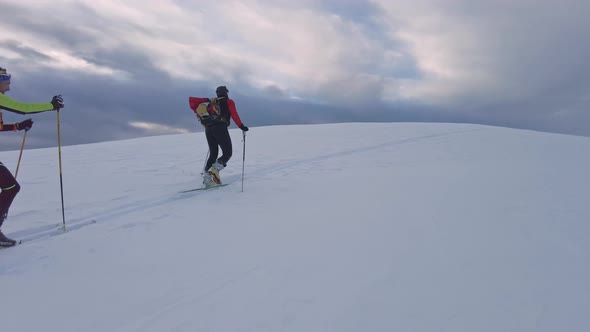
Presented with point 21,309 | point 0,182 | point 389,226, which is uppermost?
point 0,182

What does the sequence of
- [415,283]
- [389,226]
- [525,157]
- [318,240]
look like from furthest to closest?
[525,157], [389,226], [318,240], [415,283]

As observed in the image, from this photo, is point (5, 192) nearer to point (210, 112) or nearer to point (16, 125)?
point (16, 125)

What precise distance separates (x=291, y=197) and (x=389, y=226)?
6.42ft

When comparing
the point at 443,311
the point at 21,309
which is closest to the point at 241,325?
the point at 443,311

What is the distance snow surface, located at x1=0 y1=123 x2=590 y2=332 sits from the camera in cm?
215

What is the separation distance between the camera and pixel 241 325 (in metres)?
2.07

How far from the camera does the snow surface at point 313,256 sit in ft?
7.07

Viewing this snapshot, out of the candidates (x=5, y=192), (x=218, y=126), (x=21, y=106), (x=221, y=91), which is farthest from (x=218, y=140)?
(x=5, y=192)

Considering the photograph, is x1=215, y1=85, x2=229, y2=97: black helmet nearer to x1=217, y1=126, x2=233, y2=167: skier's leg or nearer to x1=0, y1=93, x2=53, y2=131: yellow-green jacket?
x1=217, y1=126, x2=233, y2=167: skier's leg

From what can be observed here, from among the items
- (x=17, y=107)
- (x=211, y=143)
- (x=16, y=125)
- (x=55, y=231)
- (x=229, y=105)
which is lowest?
(x=55, y=231)

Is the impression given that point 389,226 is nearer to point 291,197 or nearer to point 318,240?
point 318,240

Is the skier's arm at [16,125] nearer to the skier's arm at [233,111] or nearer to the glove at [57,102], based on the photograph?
the glove at [57,102]

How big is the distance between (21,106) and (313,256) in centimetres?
342

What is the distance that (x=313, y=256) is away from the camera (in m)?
2.96
